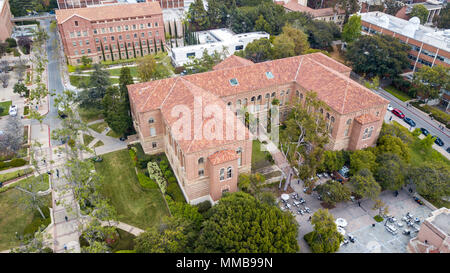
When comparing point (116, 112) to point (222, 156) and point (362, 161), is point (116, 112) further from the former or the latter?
point (362, 161)

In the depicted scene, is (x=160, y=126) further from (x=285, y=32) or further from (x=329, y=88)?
(x=285, y=32)

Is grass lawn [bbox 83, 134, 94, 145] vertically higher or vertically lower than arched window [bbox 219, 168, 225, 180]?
lower

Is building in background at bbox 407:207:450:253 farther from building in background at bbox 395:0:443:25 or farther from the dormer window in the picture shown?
building in background at bbox 395:0:443:25

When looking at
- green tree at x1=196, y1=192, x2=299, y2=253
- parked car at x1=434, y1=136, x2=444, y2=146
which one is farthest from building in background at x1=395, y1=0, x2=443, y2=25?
green tree at x1=196, y1=192, x2=299, y2=253

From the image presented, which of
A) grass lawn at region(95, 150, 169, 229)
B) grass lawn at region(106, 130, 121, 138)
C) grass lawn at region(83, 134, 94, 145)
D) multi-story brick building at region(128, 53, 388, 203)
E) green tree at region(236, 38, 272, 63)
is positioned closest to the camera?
multi-story brick building at region(128, 53, 388, 203)

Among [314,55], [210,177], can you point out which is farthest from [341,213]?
[314,55]

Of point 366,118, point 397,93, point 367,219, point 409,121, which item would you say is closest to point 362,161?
point 366,118

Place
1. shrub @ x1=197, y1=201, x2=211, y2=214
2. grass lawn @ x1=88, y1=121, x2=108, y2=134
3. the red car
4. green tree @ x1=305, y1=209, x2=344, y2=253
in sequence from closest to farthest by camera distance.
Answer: green tree @ x1=305, y1=209, x2=344, y2=253 < shrub @ x1=197, y1=201, x2=211, y2=214 < grass lawn @ x1=88, y1=121, x2=108, y2=134 < the red car
